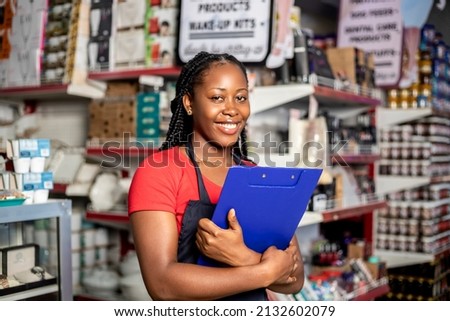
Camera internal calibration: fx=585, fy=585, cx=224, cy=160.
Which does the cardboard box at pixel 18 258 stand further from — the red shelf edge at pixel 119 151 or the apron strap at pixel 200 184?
the red shelf edge at pixel 119 151

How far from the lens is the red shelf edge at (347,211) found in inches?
138

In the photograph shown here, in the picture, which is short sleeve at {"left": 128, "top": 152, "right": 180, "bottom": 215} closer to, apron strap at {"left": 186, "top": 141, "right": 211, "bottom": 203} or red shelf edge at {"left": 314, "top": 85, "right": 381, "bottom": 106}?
apron strap at {"left": 186, "top": 141, "right": 211, "bottom": 203}

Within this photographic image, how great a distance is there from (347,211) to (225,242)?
2513 mm

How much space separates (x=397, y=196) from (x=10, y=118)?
11.0 ft

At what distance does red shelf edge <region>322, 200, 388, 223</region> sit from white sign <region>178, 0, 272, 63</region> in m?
1.01

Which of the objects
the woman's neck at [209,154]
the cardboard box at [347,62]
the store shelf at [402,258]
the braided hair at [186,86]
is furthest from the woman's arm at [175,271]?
the store shelf at [402,258]

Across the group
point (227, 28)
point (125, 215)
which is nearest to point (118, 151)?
point (125, 215)

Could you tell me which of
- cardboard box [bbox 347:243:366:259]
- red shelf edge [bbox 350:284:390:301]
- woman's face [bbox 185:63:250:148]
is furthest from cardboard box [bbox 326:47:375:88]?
woman's face [bbox 185:63:250:148]

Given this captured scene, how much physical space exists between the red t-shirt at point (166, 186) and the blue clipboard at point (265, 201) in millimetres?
124

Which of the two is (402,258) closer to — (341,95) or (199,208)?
(341,95)

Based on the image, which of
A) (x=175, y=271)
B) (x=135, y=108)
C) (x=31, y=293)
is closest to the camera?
(x=175, y=271)

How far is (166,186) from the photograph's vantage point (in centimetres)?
151

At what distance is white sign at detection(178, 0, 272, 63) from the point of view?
3.32m
